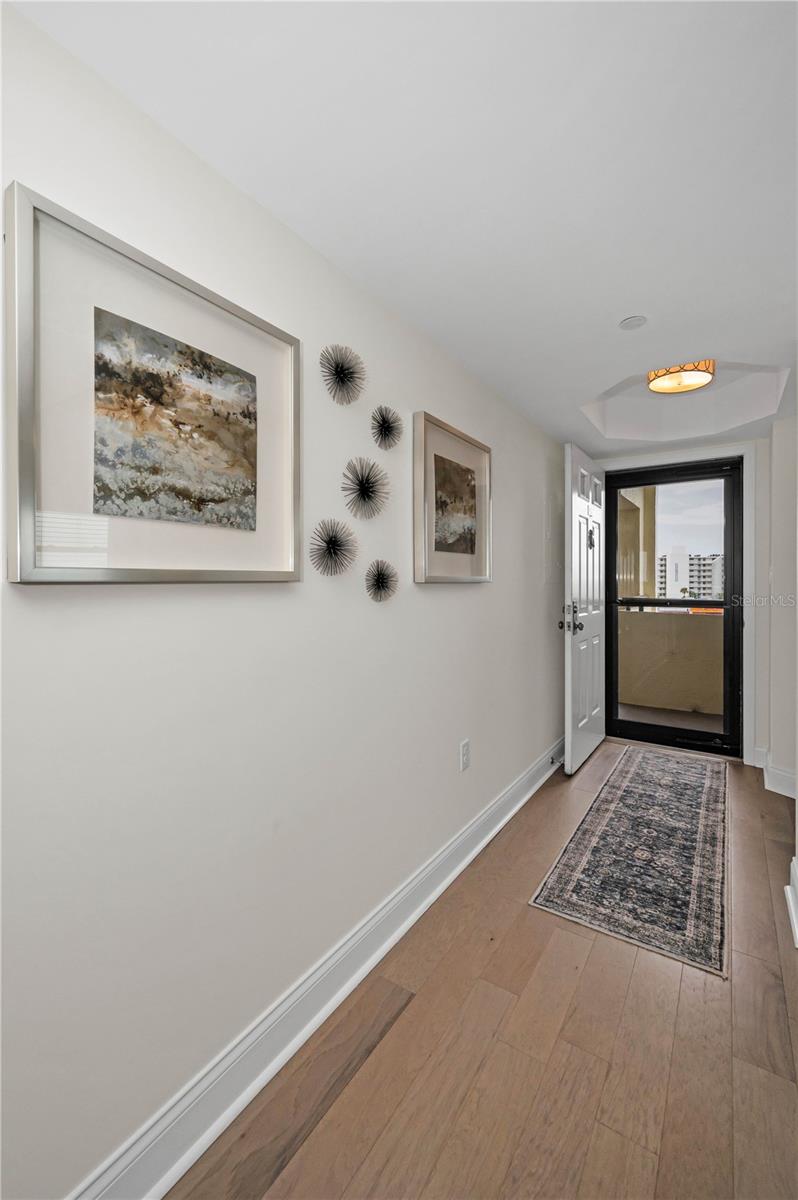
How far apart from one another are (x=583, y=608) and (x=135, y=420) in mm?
3004

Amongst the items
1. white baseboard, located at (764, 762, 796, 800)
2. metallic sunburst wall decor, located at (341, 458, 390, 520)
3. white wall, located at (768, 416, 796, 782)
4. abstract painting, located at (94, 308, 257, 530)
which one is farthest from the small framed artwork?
white baseboard, located at (764, 762, 796, 800)

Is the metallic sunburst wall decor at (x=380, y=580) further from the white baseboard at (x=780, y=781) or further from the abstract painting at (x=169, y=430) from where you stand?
the white baseboard at (x=780, y=781)


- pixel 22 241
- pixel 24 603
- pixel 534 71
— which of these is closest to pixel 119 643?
pixel 24 603

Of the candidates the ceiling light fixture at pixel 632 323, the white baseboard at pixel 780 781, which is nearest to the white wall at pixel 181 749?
the ceiling light fixture at pixel 632 323

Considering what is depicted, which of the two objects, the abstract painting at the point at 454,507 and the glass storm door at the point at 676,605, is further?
the glass storm door at the point at 676,605

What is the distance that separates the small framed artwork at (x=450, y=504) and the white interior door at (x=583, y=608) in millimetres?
935

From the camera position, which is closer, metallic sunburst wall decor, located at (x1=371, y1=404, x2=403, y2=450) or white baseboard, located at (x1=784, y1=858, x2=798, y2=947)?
metallic sunburst wall decor, located at (x1=371, y1=404, x2=403, y2=450)

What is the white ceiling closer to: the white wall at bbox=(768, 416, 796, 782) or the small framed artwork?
the small framed artwork

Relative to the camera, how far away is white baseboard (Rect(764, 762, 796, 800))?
3076 mm

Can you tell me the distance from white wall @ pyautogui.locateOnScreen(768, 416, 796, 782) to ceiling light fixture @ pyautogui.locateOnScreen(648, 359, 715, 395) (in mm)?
673

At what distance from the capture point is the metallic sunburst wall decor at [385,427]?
1.75m

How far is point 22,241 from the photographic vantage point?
2.81 feet

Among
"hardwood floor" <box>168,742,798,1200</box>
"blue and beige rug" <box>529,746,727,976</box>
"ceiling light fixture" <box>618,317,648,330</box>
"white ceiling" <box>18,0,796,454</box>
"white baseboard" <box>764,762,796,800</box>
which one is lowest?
"hardwood floor" <box>168,742,798,1200</box>

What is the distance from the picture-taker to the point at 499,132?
1127 mm
